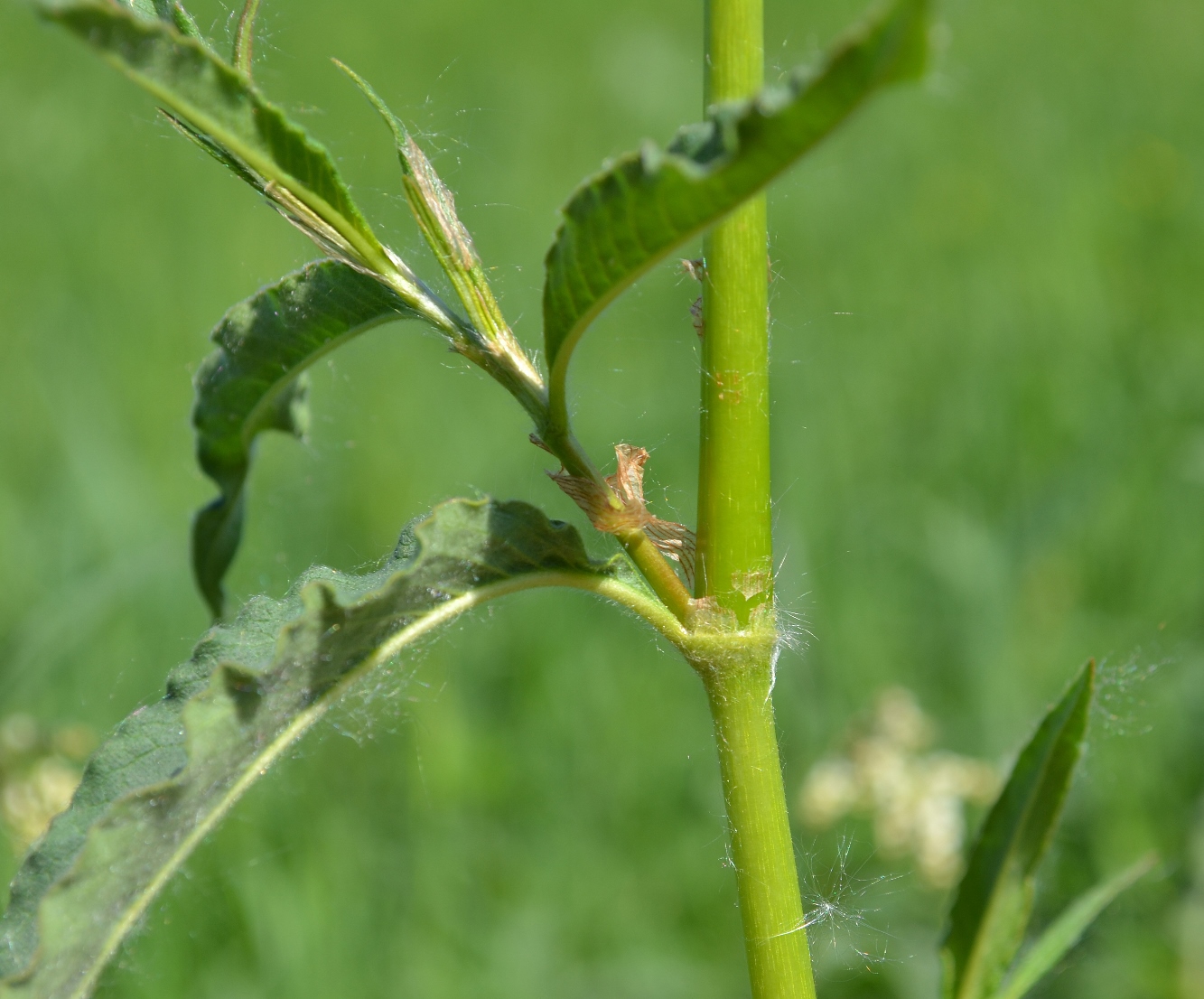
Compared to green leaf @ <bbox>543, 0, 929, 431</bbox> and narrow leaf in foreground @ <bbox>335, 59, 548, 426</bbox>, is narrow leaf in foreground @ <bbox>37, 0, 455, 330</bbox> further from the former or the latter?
green leaf @ <bbox>543, 0, 929, 431</bbox>

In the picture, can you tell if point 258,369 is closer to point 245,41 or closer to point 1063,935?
point 245,41

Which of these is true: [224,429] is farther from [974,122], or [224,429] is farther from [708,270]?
[974,122]

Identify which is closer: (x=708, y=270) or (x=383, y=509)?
(x=708, y=270)

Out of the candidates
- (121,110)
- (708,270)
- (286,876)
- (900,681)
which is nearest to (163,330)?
(121,110)

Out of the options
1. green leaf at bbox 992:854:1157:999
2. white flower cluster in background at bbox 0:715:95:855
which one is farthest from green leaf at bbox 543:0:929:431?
white flower cluster in background at bbox 0:715:95:855

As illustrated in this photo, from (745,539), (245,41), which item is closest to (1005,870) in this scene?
(745,539)

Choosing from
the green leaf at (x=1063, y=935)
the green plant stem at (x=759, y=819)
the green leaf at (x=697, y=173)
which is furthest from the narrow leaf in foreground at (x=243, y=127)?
the green leaf at (x=1063, y=935)

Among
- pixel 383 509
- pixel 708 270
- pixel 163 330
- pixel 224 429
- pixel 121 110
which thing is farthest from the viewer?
pixel 121 110

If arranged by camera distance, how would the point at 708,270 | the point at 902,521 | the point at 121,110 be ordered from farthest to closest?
the point at 121,110
the point at 902,521
the point at 708,270
